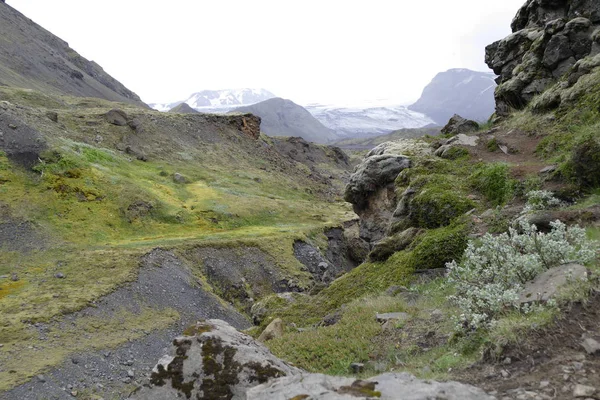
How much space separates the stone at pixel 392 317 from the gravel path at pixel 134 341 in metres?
6.19

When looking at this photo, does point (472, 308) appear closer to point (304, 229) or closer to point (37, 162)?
point (304, 229)

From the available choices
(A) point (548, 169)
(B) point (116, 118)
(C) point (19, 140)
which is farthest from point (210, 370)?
(B) point (116, 118)

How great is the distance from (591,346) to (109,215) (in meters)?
45.2

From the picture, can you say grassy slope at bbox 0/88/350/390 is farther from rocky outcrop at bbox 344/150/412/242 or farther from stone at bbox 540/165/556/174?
stone at bbox 540/165/556/174

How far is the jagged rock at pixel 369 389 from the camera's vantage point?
5.51m

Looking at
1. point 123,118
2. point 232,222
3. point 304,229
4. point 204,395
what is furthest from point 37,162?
point 204,395

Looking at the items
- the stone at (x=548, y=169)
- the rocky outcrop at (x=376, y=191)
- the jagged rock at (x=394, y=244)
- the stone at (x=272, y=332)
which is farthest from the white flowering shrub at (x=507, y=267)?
the rocky outcrop at (x=376, y=191)

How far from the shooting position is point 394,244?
1945cm

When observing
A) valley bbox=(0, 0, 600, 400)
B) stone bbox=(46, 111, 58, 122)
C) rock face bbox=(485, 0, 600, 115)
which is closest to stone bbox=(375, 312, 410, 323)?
valley bbox=(0, 0, 600, 400)

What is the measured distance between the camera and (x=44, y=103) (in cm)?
8450

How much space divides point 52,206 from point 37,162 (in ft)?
26.6

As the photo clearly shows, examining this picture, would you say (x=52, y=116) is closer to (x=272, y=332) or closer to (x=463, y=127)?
(x=463, y=127)

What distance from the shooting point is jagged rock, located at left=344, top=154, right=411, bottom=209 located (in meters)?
27.8

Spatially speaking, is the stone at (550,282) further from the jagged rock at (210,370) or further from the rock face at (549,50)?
the rock face at (549,50)
